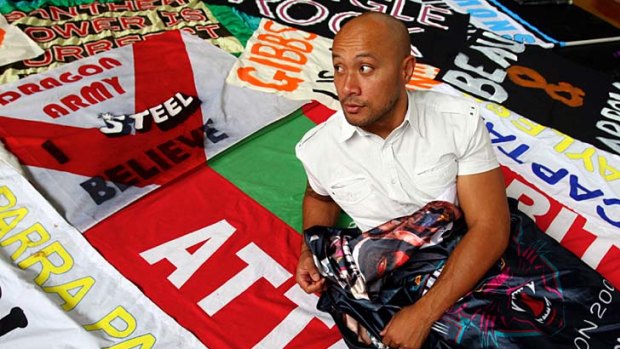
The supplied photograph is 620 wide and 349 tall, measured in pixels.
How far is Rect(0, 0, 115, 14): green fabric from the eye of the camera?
2199 mm

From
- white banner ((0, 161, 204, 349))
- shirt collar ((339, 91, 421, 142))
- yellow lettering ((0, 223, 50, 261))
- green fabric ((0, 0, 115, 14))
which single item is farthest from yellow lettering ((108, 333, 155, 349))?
green fabric ((0, 0, 115, 14))

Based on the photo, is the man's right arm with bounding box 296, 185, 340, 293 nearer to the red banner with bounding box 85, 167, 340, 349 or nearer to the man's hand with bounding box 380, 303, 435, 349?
the red banner with bounding box 85, 167, 340, 349

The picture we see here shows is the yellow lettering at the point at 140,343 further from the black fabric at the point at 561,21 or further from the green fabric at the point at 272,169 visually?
the black fabric at the point at 561,21

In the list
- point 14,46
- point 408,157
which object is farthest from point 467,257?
point 14,46

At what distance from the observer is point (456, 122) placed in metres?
1.15

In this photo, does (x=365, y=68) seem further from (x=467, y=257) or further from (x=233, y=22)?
(x=233, y=22)

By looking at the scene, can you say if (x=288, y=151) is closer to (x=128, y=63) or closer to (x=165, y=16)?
(x=128, y=63)

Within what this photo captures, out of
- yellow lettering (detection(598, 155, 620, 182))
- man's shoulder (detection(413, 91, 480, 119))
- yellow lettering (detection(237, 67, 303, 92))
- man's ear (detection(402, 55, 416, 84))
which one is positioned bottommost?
yellow lettering (detection(598, 155, 620, 182))

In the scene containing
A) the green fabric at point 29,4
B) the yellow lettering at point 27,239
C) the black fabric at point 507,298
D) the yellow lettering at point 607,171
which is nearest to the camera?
the black fabric at point 507,298

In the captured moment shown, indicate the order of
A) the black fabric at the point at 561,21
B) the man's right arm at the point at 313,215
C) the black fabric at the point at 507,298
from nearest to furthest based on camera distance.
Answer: the black fabric at the point at 507,298
the man's right arm at the point at 313,215
the black fabric at the point at 561,21

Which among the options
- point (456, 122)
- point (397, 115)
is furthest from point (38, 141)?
point (456, 122)

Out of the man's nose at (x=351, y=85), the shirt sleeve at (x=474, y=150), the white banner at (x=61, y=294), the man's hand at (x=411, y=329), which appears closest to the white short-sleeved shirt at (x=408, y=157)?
Answer: the shirt sleeve at (x=474, y=150)

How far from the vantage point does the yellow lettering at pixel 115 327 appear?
3.98ft

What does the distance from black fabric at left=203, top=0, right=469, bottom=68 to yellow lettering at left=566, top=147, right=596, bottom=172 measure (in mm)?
A: 611
